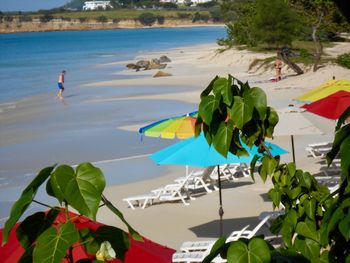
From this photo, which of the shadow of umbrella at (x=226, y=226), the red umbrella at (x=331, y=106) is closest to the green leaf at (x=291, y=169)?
the shadow of umbrella at (x=226, y=226)

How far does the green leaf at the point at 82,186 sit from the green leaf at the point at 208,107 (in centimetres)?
81

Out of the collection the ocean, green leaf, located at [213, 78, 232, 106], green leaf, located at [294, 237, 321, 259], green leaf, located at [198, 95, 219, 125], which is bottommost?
the ocean

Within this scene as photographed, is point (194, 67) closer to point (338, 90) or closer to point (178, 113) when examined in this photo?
point (178, 113)

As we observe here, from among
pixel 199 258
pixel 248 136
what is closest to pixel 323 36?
pixel 199 258

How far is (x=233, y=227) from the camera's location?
34.8ft

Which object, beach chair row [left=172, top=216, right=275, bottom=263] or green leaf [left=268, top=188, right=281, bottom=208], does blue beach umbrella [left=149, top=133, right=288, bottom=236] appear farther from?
green leaf [left=268, top=188, right=281, bottom=208]

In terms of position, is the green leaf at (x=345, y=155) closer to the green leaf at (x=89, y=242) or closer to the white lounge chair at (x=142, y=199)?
the green leaf at (x=89, y=242)

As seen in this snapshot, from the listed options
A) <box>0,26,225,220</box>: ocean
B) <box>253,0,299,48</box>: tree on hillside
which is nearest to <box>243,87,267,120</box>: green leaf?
<box>0,26,225,220</box>: ocean

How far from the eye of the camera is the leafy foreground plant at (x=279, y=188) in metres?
2.03

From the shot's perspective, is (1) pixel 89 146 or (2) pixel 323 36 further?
(2) pixel 323 36

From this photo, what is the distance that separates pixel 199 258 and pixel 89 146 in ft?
37.7

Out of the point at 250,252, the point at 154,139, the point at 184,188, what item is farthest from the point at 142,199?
the point at 250,252

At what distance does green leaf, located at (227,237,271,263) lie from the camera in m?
1.86

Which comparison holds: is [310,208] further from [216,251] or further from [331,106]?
[331,106]
